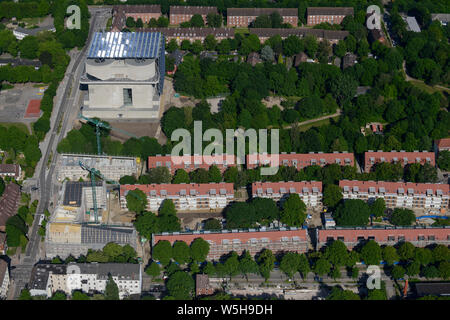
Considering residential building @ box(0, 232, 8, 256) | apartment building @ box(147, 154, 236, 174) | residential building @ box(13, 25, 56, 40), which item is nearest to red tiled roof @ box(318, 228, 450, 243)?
apartment building @ box(147, 154, 236, 174)

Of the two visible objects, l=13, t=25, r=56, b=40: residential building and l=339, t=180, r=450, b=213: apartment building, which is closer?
l=339, t=180, r=450, b=213: apartment building

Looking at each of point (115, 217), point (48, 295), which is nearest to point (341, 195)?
point (115, 217)

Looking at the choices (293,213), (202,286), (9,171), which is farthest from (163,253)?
(9,171)

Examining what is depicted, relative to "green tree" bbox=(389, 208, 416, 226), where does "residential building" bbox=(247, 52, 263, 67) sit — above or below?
above

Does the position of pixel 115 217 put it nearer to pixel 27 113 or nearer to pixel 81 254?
pixel 81 254

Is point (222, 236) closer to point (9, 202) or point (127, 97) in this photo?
point (9, 202)

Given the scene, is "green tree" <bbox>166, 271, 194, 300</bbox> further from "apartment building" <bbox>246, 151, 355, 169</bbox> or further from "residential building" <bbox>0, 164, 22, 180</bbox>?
"residential building" <bbox>0, 164, 22, 180</bbox>
